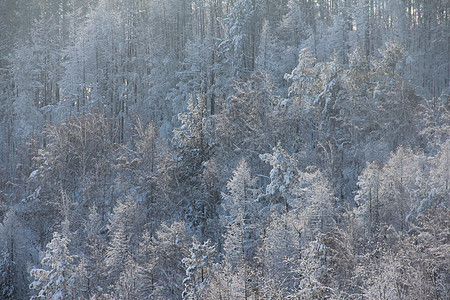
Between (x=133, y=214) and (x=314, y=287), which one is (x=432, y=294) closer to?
(x=314, y=287)

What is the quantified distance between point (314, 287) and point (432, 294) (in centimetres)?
523

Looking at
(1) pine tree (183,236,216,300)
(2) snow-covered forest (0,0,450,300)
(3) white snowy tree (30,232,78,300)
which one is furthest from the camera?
(3) white snowy tree (30,232,78,300)

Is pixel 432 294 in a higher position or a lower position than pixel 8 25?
lower

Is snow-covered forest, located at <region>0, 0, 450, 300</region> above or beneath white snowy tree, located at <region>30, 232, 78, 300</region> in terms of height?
above

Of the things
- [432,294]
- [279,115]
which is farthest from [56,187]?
[432,294]

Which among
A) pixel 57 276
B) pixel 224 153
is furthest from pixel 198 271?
pixel 224 153

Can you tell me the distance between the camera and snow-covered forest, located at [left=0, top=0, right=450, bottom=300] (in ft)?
83.3

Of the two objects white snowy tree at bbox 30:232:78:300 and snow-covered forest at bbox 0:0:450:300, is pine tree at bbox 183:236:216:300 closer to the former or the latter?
snow-covered forest at bbox 0:0:450:300

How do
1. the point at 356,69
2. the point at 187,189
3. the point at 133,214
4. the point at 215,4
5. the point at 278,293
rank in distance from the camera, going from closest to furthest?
the point at 278,293 → the point at 133,214 → the point at 187,189 → the point at 356,69 → the point at 215,4

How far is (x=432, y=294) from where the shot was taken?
65.1 ft

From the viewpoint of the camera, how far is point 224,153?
3672 cm

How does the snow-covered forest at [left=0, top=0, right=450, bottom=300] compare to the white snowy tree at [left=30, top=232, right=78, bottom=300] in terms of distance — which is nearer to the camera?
the snow-covered forest at [left=0, top=0, right=450, bottom=300]

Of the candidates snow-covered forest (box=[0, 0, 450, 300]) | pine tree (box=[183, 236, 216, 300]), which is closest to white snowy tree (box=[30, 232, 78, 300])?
snow-covered forest (box=[0, 0, 450, 300])

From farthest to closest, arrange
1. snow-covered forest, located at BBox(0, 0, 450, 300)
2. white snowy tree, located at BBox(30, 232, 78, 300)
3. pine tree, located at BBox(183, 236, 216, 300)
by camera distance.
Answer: white snowy tree, located at BBox(30, 232, 78, 300), pine tree, located at BBox(183, 236, 216, 300), snow-covered forest, located at BBox(0, 0, 450, 300)
